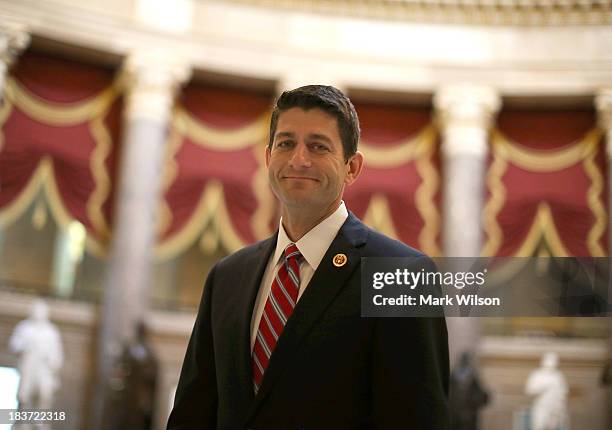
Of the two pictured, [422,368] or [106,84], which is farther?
[106,84]

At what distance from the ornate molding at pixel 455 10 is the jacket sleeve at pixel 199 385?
9.29 metres

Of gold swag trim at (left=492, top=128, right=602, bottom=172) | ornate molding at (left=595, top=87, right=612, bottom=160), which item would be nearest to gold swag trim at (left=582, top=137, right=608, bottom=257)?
gold swag trim at (left=492, top=128, right=602, bottom=172)

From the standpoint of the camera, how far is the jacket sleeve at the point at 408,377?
1.58 m

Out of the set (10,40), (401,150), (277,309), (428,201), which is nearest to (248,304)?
(277,309)

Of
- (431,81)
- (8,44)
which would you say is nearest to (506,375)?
(431,81)

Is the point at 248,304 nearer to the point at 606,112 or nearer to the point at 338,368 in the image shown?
the point at 338,368

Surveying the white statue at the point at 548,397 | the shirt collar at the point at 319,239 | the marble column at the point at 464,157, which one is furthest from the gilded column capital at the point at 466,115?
the shirt collar at the point at 319,239

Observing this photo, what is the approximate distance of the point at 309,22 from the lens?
1077 centimetres

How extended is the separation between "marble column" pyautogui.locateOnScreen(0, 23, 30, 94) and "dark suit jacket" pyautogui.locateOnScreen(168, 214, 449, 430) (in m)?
8.63

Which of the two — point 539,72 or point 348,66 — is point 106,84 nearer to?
point 348,66

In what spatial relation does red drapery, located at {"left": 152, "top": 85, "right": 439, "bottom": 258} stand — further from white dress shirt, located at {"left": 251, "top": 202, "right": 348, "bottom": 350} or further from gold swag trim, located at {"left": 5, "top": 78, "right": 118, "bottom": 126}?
white dress shirt, located at {"left": 251, "top": 202, "right": 348, "bottom": 350}

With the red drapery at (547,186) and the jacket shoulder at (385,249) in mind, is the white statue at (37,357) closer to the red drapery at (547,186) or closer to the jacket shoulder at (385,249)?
the red drapery at (547,186)

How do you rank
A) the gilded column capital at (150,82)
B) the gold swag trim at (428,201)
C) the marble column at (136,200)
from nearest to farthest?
1. the marble column at (136,200)
2. the gilded column capital at (150,82)
3. the gold swag trim at (428,201)

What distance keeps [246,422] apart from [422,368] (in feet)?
1.20
